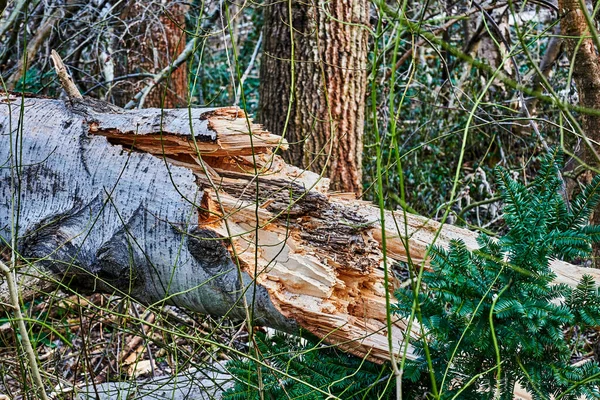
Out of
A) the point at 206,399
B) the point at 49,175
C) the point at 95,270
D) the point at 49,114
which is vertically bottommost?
the point at 206,399

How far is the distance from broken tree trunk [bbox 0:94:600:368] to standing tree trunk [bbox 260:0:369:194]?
1.66 m

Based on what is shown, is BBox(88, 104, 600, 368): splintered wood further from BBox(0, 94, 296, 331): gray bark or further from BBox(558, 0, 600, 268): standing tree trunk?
BBox(558, 0, 600, 268): standing tree trunk

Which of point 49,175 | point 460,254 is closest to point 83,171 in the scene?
point 49,175

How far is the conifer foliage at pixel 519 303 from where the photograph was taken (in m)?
2.18

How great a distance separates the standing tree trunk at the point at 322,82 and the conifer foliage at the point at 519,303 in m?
2.26

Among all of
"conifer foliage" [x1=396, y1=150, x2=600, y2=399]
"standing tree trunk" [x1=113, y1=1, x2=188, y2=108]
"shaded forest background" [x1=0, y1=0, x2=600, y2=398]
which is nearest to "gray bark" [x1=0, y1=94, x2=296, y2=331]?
"conifer foliage" [x1=396, y1=150, x2=600, y2=399]

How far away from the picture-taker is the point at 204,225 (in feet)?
8.58

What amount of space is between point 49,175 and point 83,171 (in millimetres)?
198

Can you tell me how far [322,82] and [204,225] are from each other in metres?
2.19

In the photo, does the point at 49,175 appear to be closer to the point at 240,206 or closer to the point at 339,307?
the point at 240,206

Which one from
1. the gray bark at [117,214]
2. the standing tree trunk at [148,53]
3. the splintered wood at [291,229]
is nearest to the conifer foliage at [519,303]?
the splintered wood at [291,229]

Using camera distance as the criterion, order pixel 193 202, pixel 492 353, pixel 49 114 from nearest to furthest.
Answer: pixel 492 353 → pixel 193 202 → pixel 49 114

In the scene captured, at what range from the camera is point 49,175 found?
293 centimetres

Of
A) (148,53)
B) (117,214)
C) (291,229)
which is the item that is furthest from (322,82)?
(148,53)
